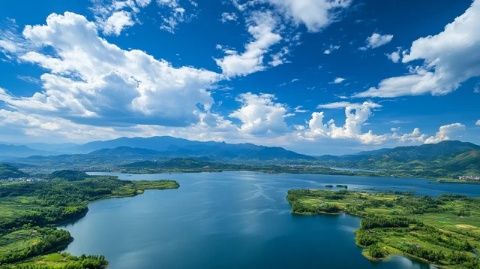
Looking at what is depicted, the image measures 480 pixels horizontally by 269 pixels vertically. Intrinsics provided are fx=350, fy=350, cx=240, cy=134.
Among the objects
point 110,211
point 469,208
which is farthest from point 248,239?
point 469,208

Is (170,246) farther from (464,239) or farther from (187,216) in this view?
(464,239)

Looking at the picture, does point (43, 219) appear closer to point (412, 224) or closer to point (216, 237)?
point (216, 237)

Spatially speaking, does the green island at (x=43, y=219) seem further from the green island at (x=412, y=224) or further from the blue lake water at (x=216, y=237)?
the green island at (x=412, y=224)

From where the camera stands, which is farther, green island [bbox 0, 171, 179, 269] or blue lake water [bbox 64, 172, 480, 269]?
blue lake water [bbox 64, 172, 480, 269]

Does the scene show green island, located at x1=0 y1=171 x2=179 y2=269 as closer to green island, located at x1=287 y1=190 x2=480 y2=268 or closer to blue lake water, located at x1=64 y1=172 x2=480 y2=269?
blue lake water, located at x1=64 y1=172 x2=480 y2=269

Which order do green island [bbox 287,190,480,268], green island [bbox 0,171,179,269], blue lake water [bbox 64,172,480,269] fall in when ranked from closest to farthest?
1. green island [bbox 0,171,179,269]
2. blue lake water [bbox 64,172,480,269]
3. green island [bbox 287,190,480,268]

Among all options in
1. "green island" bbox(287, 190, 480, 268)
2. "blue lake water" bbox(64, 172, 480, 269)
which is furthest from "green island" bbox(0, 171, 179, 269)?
"green island" bbox(287, 190, 480, 268)

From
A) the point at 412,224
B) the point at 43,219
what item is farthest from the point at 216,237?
the point at 412,224

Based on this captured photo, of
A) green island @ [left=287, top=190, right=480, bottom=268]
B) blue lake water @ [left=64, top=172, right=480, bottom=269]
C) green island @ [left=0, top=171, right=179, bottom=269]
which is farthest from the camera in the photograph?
green island @ [left=287, top=190, right=480, bottom=268]
